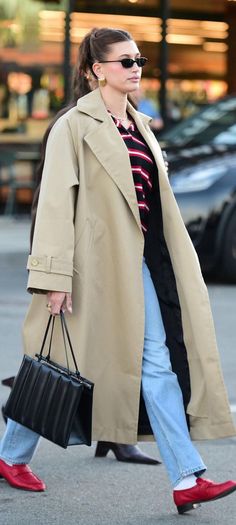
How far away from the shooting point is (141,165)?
15.6ft

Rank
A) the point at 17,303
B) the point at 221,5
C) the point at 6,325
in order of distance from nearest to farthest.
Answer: the point at 6,325 < the point at 17,303 < the point at 221,5

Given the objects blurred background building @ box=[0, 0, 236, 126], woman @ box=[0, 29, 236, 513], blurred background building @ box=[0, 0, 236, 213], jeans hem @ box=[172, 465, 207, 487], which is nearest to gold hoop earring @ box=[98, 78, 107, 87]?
woman @ box=[0, 29, 236, 513]

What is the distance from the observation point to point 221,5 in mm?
18281

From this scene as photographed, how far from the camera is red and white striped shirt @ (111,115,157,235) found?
15.6 ft

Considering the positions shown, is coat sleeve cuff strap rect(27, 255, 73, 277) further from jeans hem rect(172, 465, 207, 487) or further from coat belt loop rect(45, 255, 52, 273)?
jeans hem rect(172, 465, 207, 487)

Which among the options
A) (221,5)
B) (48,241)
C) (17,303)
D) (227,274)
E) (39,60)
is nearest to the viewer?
(48,241)

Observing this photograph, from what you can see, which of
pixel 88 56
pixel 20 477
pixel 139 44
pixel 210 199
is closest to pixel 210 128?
pixel 210 199

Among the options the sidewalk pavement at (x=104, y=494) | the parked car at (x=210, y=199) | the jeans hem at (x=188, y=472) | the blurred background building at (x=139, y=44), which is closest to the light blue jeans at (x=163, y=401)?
the jeans hem at (x=188, y=472)

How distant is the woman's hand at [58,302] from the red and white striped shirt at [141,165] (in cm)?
41

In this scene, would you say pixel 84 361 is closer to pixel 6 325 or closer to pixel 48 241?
pixel 48 241

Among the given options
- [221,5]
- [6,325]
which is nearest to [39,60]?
[221,5]

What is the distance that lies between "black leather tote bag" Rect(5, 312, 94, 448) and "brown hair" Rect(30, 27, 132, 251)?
65 cm

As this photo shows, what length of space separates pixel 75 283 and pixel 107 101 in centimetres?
69

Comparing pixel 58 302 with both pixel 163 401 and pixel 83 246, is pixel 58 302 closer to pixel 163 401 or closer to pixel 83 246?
pixel 83 246
